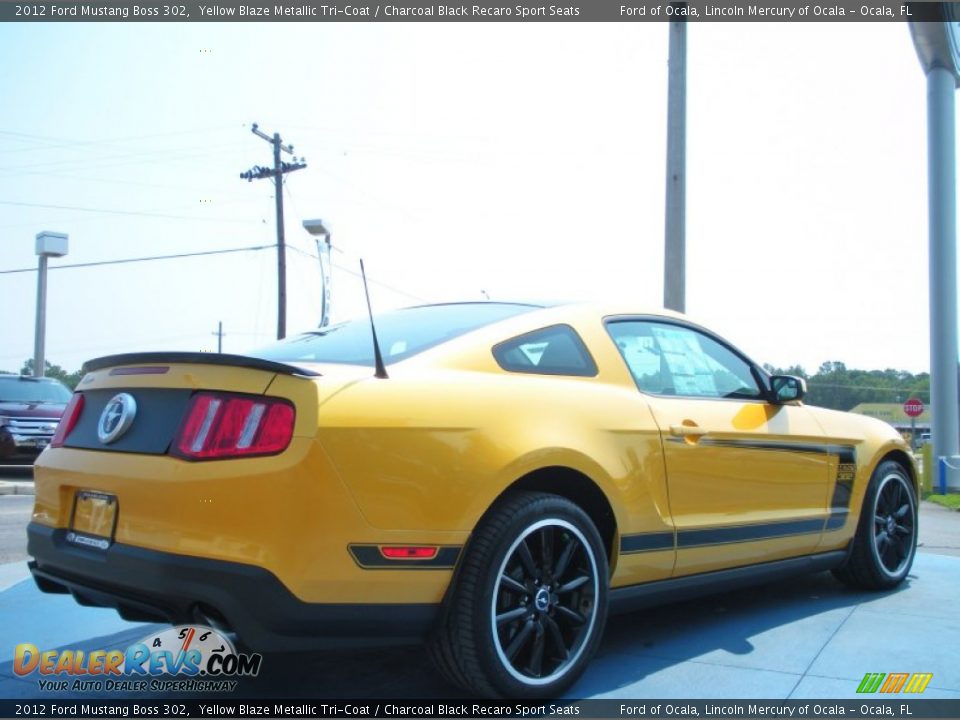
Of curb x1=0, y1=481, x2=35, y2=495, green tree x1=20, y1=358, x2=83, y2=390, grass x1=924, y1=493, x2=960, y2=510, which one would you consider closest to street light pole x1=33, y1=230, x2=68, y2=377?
green tree x1=20, y1=358, x2=83, y2=390

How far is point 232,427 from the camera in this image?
8.48ft

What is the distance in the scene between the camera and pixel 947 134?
15.2 meters

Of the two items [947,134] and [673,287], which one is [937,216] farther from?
[673,287]

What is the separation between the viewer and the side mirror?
4.29 metres

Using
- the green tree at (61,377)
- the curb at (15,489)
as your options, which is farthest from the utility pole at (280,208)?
the curb at (15,489)

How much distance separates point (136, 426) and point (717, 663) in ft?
7.53

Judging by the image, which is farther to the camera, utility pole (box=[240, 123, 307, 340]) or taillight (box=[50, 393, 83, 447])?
utility pole (box=[240, 123, 307, 340])

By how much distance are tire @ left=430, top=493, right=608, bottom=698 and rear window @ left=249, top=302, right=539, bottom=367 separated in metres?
0.68

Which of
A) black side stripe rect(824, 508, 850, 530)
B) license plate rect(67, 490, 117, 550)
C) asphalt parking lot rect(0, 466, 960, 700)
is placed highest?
license plate rect(67, 490, 117, 550)

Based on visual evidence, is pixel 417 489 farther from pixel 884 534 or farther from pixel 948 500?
pixel 948 500

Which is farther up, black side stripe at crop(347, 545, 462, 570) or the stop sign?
black side stripe at crop(347, 545, 462, 570)

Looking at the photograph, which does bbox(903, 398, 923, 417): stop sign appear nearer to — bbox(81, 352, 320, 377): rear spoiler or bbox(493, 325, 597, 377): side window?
bbox(493, 325, 597, 377): side window

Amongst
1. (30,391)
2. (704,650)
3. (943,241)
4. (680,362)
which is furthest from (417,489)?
(943,241)

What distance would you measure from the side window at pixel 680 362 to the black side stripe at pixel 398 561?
4.21 feet
